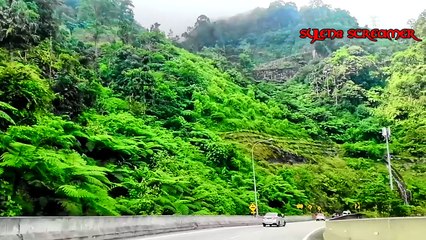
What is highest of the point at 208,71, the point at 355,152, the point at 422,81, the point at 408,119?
the point at 208,71

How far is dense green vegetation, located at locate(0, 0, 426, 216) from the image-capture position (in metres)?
22.5

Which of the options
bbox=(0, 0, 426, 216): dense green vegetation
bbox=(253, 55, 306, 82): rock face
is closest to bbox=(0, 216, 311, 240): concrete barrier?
bbox=(0, 0, 426, 216): dense green vegetation

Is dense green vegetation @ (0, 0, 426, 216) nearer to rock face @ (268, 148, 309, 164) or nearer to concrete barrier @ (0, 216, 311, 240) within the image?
rock face @ (268, 148, 309, 164)

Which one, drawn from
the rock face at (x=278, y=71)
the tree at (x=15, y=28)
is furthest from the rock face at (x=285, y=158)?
the rock face at (x=278, y=71)

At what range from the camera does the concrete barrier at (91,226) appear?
11.9 m

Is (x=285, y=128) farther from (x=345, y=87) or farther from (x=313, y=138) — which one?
(x=345, y=87)

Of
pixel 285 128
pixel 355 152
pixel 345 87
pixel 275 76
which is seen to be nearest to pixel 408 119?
pixel 355 152

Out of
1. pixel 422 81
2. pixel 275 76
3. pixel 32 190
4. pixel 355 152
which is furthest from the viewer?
pixel 275 76

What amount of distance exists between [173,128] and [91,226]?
4249cm

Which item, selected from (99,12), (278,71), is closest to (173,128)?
(99,12)

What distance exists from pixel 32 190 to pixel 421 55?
52032 mm

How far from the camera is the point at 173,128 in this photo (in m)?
58.8

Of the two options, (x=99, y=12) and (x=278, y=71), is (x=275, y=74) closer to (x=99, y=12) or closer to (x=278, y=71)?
(x=278, y=71)

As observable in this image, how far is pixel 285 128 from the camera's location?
289ft
